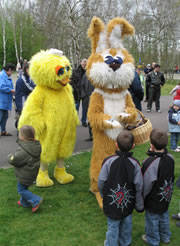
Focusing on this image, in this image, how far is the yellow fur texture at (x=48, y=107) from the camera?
4180 millimetres

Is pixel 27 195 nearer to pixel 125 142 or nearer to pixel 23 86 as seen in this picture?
pixel 125 142

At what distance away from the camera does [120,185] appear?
2.79 metres

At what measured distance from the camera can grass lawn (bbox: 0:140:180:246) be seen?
325 centimetres

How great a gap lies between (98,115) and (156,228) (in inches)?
63.0

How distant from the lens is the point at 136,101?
6.51m

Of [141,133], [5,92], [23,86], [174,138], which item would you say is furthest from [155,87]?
[141,133]

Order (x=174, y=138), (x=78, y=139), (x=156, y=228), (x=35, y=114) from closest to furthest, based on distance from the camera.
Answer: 1. (x=156, y=228)
2. (x=35, y=114)
3. (x=174, y=138)
4. (x=78, y=139)

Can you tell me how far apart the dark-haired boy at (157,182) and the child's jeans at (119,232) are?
0.78 feet

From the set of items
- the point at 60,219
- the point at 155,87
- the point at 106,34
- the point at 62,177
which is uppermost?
the point at 106,34

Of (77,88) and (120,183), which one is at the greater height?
(77,88)

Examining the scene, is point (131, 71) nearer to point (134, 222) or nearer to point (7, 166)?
point (134, 222)

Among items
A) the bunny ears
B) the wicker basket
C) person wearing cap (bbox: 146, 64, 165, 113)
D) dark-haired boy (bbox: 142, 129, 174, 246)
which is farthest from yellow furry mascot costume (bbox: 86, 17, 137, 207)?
person wearing cap (bbox: 146, 64, 165, 113)

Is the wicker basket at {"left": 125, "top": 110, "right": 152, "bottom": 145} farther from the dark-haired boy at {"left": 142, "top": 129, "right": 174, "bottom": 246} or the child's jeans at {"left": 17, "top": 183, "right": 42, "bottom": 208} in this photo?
the child's jeans at {"left": 17, "top": 183, "right": 42, "bottom": 208}

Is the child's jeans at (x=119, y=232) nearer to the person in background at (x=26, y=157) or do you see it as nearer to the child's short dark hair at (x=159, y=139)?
the child's short dark hair at (x=159, y=139)
